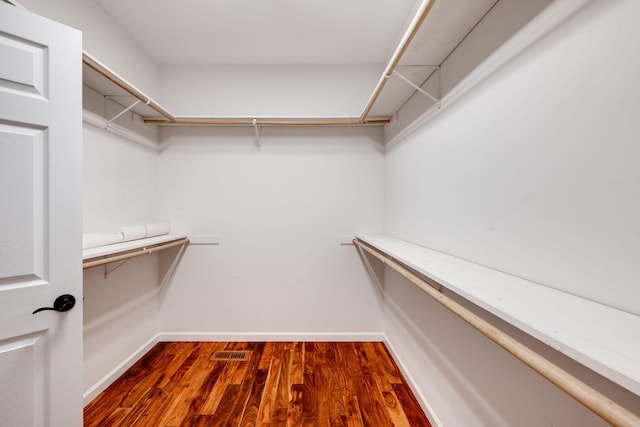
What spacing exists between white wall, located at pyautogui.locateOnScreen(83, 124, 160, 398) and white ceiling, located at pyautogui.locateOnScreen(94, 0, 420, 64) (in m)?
0.89

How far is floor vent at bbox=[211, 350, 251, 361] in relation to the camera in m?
2.12

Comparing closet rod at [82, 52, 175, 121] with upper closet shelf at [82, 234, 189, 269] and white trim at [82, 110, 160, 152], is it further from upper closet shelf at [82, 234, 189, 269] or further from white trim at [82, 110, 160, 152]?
upper closet shelf at [82, 234, 189, 269]

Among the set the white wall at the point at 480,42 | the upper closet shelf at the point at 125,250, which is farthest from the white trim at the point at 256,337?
the white wall at the point at 480,42

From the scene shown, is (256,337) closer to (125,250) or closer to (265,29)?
(125,250)

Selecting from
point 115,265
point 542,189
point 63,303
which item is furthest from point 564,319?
point 115,265

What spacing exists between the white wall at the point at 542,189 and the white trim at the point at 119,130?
2273 millimetres

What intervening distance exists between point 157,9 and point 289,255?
85.4 inches

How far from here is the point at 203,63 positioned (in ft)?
7.67

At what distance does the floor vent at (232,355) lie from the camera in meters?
2.12

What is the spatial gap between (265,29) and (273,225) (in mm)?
1645

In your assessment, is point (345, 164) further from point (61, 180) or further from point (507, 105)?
point (61, 180)

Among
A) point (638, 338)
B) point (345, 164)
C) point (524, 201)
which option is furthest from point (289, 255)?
point (638, 338)

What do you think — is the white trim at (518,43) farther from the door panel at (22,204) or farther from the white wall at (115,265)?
the white wall at (115,265)

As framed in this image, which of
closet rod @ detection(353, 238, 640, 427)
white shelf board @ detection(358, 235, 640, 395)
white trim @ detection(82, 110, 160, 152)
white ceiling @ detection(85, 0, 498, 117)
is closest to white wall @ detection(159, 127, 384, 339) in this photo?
white trim @ detection(82, 110, 160, 152)
